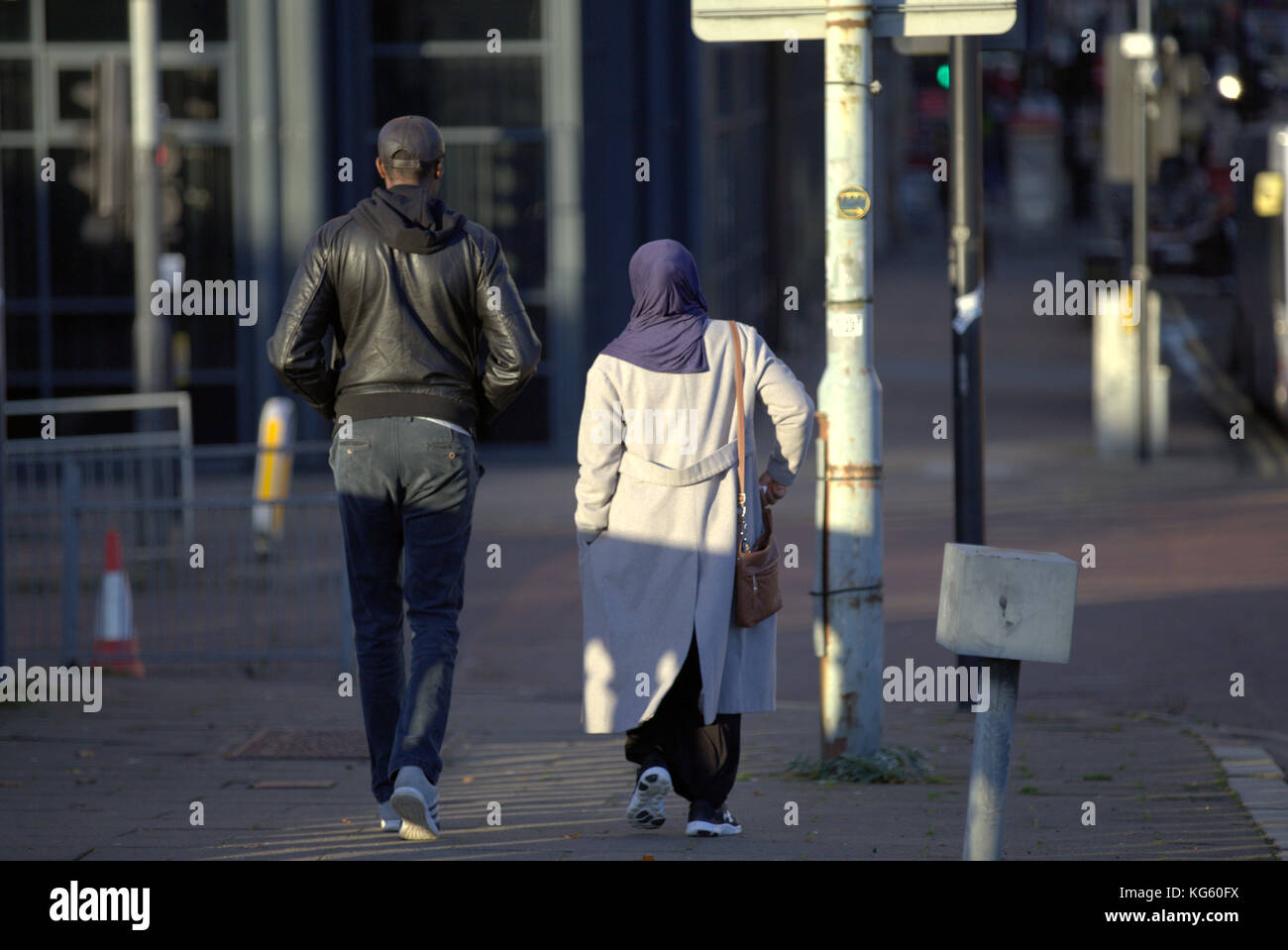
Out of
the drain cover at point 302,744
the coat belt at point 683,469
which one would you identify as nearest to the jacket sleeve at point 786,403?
the coat belt at point 683,469

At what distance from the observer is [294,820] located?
19.4ft

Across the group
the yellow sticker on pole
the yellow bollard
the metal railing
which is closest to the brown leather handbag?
the yellow sticker on pole

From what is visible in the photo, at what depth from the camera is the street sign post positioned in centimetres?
657

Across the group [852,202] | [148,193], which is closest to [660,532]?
[852,202]

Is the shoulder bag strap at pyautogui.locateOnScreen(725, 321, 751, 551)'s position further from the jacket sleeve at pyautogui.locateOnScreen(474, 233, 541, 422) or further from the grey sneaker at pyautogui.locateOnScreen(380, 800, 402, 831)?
the grey sneaker at pyautogui.locateOnScreen(380, 800, 402, 831)

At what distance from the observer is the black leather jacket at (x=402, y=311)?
18.0 ft

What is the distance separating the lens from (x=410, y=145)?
5.56 m

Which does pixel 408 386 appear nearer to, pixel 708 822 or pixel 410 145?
pixel 410 145

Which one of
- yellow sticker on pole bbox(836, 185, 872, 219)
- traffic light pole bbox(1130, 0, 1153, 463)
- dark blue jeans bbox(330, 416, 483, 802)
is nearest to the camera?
dark blue jeans bbox(330, 416, 483, 802)

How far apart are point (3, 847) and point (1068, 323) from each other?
25.7m

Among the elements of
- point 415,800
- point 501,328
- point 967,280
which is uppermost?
point 967,280

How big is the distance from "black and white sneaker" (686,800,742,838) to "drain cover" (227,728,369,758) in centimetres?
173

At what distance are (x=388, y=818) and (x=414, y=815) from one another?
29 cm

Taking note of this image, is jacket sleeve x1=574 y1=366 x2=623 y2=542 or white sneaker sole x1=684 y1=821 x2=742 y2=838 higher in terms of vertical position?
jacket sleeve x1=574 y1=366 x2=623 y2=542
